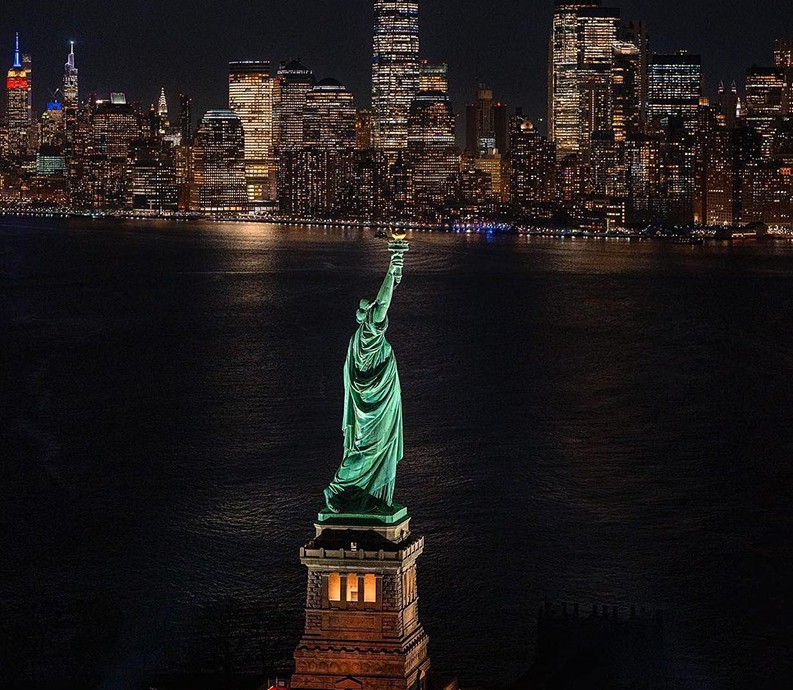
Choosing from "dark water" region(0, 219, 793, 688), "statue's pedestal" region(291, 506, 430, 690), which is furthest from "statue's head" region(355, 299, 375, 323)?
"dark water" region(0, 219, 793, 688)

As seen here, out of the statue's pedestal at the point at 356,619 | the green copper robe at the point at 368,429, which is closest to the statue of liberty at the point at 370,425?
the green copper robe at the point at 368,429

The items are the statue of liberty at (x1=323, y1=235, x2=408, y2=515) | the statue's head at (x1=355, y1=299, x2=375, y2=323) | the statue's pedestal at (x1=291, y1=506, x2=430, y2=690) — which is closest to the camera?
the statue's pedestal at (x1=291, y1=506, x2=430, y2=690)

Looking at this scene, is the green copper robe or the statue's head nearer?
the statue's head

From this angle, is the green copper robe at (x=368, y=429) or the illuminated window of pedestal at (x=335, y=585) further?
the green copper robe at (x=368, y=429)

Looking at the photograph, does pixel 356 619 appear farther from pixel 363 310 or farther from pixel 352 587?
pixel 363 310

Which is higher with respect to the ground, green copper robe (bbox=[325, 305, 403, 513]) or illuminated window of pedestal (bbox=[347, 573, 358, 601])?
green copper robe (bbox=[325, 305, 403, 513])

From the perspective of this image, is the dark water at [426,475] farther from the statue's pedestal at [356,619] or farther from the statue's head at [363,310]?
the statue's head at [363,310]

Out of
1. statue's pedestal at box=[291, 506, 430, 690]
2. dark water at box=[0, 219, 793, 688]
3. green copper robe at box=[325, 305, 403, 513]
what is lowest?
dark water at box=[0, 219, 793, 688]

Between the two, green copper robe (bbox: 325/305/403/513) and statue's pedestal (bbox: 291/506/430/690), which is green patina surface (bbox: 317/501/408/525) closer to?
green copper robe (bbox: 325/305/403/513)
